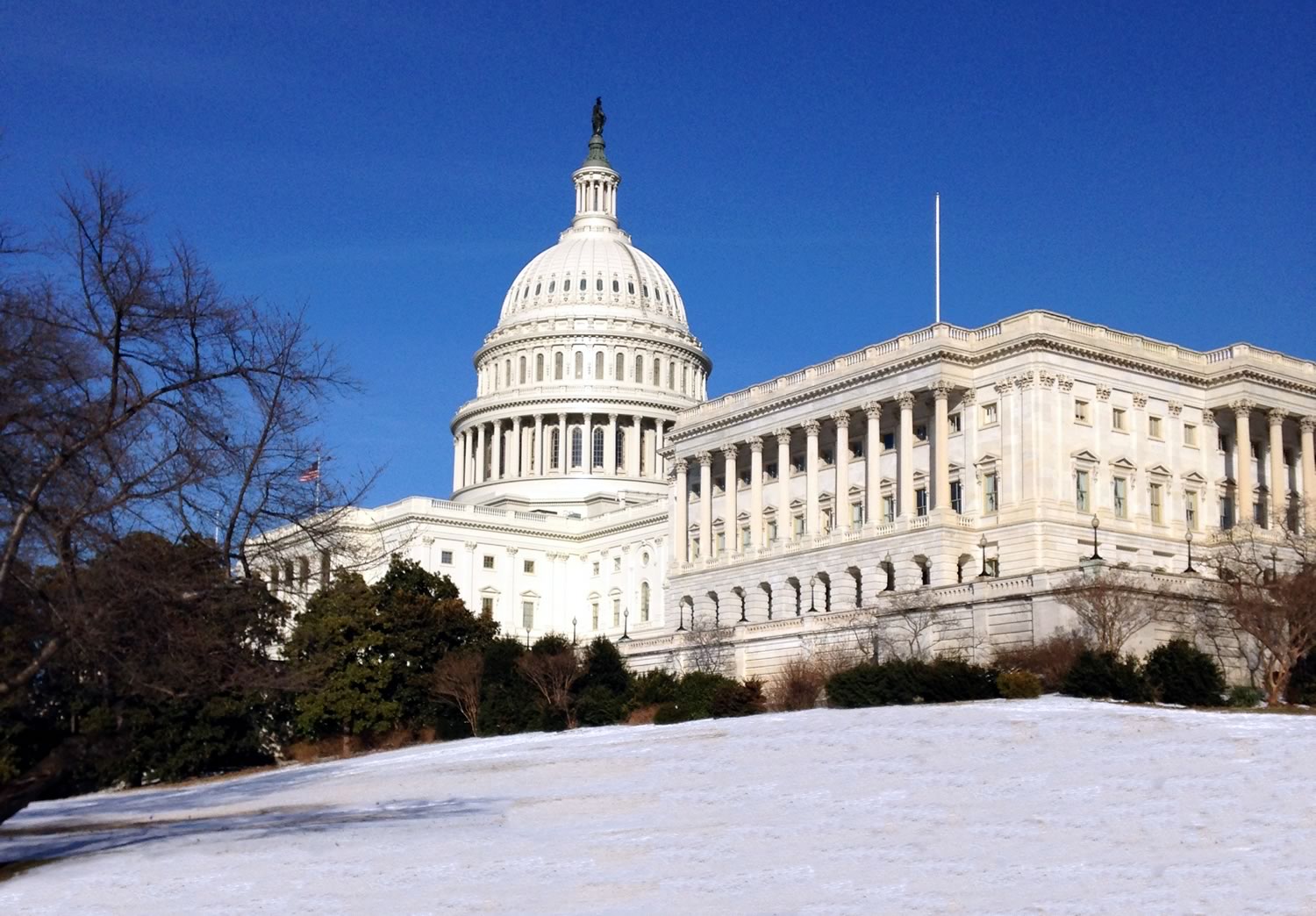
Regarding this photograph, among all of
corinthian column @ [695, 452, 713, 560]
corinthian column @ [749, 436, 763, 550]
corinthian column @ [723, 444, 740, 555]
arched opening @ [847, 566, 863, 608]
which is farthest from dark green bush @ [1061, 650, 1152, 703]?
corinthian column @ [695, 452, 713, 560]

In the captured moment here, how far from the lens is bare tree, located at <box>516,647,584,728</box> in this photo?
2704 inches

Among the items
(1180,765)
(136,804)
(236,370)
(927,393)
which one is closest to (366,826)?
(236,370)

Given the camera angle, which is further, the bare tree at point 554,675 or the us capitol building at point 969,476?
the us capitol building at point 969,476

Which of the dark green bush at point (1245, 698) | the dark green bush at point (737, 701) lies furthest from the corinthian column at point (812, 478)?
the dark green bush at point (1245, 698)

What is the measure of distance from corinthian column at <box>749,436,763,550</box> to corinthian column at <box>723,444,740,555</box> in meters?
1.44

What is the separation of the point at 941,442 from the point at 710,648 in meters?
14.4

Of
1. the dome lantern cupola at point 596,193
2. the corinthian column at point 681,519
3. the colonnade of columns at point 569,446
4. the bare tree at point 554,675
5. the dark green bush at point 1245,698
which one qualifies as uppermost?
the dome lantern cupola at point 596,193

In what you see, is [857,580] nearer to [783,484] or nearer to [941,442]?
[941,442]

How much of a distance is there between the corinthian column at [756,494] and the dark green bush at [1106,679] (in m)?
43.3

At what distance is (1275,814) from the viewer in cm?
2842

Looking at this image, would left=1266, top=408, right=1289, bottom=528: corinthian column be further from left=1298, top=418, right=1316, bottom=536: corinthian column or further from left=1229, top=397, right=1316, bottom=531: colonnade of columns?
left=1298, top=418, right=1316, bottom=536: corinthian column

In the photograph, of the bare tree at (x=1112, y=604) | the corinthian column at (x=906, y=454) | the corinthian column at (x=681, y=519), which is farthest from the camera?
the corinthian column at (x=681, y=519)

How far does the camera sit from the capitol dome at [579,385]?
475 feet

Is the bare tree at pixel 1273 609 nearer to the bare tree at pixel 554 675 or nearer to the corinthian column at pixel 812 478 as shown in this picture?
the corinthian column at pixel 812 478
